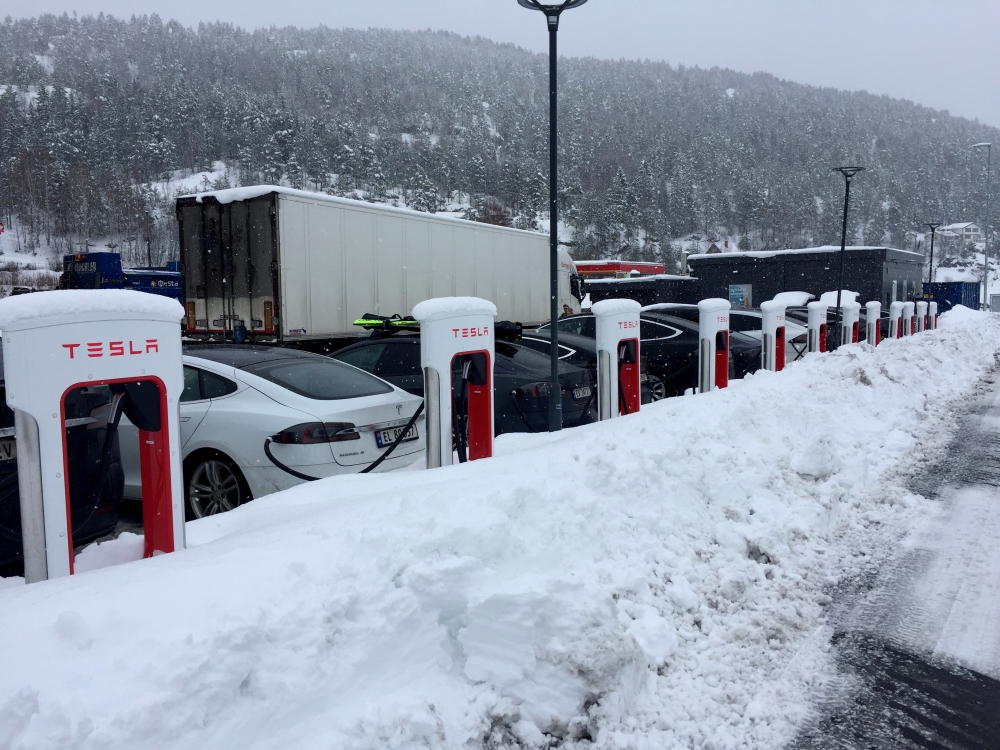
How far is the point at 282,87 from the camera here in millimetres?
125625

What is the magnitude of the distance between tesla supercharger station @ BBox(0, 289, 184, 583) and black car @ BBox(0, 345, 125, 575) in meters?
0.30

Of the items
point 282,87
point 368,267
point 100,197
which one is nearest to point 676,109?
point 282,87

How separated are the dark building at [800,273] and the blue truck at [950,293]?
9.80 meters

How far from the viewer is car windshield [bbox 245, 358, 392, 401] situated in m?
6.18

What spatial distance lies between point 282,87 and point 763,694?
138 metres

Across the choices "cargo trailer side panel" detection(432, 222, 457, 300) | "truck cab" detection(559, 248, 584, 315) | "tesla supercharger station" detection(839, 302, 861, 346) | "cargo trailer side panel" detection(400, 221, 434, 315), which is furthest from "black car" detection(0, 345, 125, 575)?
"truck cab" detection(559, 248, 584, 315)

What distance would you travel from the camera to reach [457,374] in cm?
614

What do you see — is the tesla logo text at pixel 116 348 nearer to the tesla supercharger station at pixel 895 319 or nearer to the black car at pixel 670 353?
the black car at pixel 670 353

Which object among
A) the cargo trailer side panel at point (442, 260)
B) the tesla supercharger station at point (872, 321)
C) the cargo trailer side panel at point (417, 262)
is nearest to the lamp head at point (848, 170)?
the tesla supercharger station at point (872, 321)

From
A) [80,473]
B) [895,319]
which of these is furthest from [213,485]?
[895,319]

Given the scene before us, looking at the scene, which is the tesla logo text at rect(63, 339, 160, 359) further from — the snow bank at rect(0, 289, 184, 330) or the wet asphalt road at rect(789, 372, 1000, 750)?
the wet asphalt road at rect(789, 372, 1000, 750)

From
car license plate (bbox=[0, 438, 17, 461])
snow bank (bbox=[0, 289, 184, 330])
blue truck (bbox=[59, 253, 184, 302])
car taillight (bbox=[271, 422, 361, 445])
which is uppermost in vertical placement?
blue truck (bbox=[59, 253, 184, 302])

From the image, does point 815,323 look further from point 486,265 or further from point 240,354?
point 240,354

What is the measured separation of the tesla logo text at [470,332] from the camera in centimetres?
573
